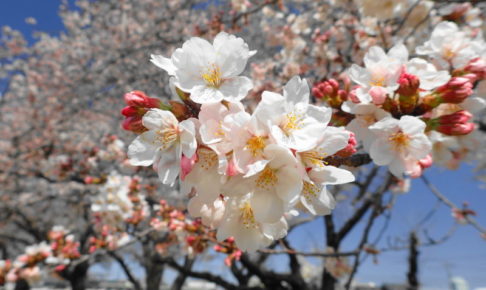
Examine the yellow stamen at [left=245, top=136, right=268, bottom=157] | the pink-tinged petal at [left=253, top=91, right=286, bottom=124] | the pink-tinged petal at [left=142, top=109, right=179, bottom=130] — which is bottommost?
the yellow stamen at [left=245, top=136, right=268, bottom=157]

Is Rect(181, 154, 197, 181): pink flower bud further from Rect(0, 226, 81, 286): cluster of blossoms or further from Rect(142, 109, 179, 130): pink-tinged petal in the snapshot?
Rect(0, 226, 81, 286): cluster of blossoms

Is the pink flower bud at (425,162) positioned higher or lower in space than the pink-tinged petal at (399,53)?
lower

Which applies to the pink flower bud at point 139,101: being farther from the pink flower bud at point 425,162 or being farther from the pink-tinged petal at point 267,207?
the pink flower bud at point 425,162

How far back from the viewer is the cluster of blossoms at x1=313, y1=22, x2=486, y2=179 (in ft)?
2.73

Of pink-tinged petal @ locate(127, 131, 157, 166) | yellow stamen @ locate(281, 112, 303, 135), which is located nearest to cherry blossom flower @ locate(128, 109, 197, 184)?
pink-tinged petal @ locate(127, 131, 157, 166)

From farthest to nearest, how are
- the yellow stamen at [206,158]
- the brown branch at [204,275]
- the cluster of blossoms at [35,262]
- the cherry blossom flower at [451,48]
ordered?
the brown branch at [204,275], the cluster of blossoms at [35,262], the cherry blossom flower at [451,48], the yellow stamen at [206,158]

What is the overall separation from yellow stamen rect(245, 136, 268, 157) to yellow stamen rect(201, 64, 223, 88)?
185mm

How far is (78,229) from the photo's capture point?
9.49 meters

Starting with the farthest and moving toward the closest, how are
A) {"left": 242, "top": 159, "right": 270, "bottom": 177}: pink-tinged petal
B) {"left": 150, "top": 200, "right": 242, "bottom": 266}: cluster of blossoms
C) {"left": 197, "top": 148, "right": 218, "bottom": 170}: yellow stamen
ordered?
{"left": 150, "top": 200, "right": 242, "bottom": 266}: cluster of blossoms, {"left": 197, "top": 148, "right": 218, "bottom": 170}: yellow stamen, {"left": 242, "top": 159, "right": 270, "bottom": 177}: pink-tinged petal

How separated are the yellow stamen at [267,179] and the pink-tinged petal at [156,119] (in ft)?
0.76

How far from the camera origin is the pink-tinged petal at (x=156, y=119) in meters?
0.69

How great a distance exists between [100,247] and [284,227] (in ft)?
8.88

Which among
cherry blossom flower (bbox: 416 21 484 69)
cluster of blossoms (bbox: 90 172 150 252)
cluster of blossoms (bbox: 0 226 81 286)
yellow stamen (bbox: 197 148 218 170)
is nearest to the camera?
yellow stamen (bbox: 197 148 218 170)

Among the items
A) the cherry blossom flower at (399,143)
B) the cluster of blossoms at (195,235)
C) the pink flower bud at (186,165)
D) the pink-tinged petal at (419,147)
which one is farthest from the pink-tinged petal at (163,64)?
the cluster of blossoms at (195,235)
